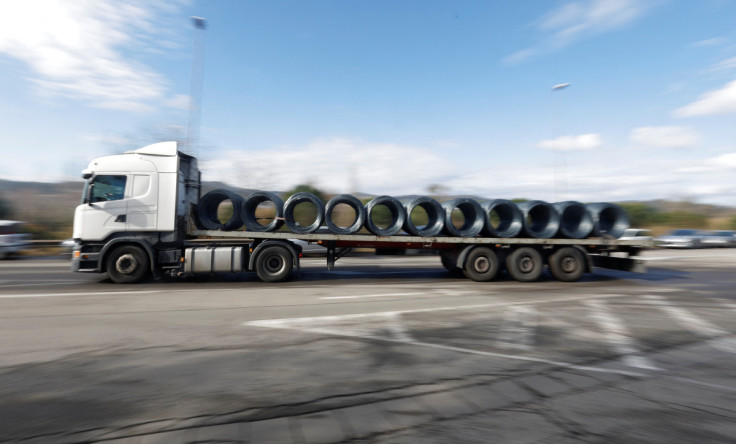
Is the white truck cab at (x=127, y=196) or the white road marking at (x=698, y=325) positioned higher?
the white truck cab at (x=127, y=196)

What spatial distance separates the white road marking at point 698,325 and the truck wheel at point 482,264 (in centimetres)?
360

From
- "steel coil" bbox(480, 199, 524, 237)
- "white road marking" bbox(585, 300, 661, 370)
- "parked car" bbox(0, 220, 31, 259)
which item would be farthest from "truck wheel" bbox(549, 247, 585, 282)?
"parked car" bbox(0, 220, 31, 259)

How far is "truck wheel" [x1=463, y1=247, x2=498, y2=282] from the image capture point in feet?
36.7

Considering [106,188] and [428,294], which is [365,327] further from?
[106,188]

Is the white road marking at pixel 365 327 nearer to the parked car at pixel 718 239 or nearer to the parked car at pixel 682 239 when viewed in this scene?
the parked car at pixel 682 239

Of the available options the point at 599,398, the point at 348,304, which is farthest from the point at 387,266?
the point at 599,398

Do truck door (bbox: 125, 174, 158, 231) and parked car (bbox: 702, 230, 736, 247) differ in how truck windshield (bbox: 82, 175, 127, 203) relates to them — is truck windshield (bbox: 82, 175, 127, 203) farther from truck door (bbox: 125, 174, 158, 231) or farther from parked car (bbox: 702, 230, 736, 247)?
parked car (bbox: 702, 230, 736, 247)

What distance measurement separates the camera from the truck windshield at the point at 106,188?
9672 mm

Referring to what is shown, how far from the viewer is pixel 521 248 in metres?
11.3

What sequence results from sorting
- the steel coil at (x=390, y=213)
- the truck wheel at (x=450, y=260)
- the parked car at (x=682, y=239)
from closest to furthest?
the steel coil at (x=390, y=213) < the truck wheel at (x=450, y=260) < the parked car at (x=682, y=239)

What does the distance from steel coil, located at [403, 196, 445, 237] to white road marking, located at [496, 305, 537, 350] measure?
3615mm

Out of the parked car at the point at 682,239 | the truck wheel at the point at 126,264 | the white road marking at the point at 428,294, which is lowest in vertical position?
the white road marking at the point at 428,294

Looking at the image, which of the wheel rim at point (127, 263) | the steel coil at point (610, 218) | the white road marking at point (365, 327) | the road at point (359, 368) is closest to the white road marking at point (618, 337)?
the road at point (359, 368)

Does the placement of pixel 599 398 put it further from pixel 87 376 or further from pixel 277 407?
pixel 87 376
